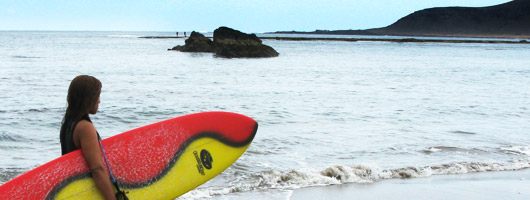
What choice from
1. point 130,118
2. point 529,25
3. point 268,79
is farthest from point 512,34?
point 130,118

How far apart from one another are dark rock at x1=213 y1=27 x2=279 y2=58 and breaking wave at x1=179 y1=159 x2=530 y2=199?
35.2 meters

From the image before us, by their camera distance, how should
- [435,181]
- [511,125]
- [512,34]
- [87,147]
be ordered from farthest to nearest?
[512,34] → [511,125] → [435,181] → [87,147]

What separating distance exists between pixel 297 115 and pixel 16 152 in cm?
593

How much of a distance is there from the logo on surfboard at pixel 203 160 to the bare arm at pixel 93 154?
983 mm

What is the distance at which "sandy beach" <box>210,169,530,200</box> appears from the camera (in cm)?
544

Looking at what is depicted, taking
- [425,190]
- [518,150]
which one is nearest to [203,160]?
[425,190]

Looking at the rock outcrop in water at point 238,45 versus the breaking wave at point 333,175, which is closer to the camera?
the breaking wave at point 333,175

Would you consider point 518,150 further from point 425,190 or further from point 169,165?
point 169,165

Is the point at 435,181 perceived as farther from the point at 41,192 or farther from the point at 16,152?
the point at 16,152

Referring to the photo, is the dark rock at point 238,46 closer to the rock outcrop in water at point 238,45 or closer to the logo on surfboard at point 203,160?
the rock outcrop in water at point 238,45

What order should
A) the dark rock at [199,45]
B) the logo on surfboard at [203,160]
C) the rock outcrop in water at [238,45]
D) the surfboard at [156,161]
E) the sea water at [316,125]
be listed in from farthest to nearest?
1. the dark rock at [199,45]
2. the rock outcrop in water at [238,45]
3. the sea water at [316,125]
4. the logo on surfboard at [203,160]
5. the surfboard at [156,161]

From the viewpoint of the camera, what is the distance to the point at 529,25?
7382 inches

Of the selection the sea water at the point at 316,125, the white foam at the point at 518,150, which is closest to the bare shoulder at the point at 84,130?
the sea water at the point at 316,125

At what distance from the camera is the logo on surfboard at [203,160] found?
4.09 metres
